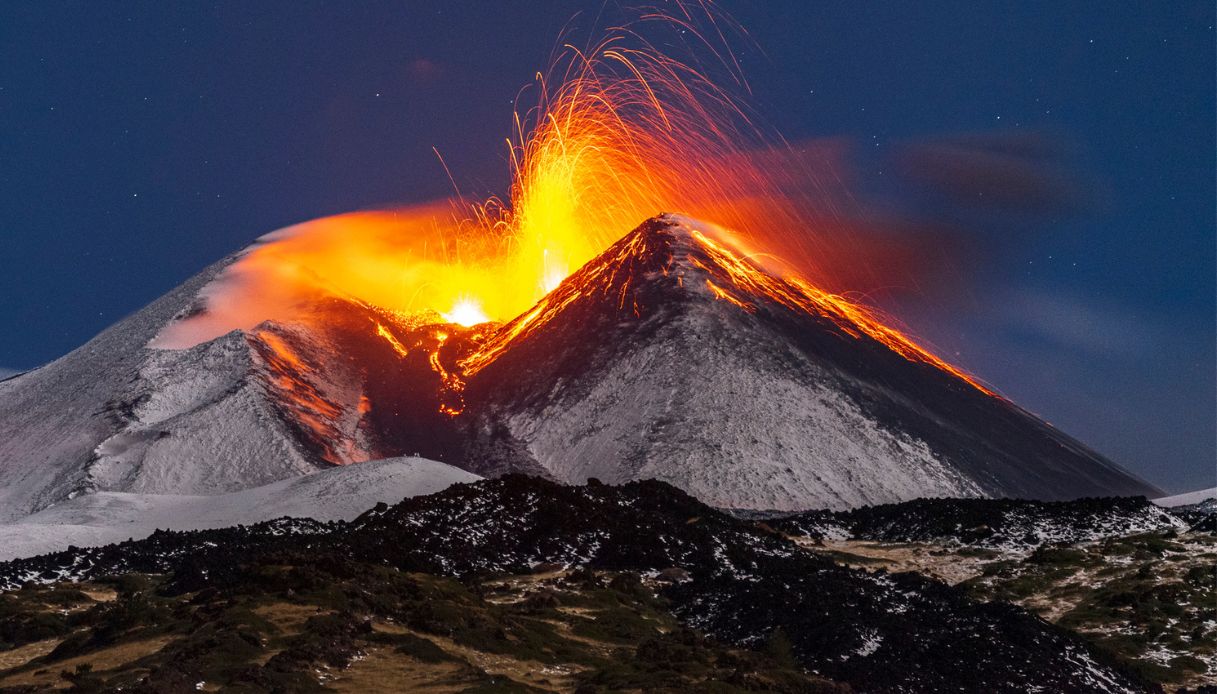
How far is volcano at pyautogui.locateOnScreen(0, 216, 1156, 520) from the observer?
11688 centimetres

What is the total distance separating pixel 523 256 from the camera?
177 metres

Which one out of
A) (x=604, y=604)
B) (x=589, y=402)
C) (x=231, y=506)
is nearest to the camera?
(x=604, y=604)

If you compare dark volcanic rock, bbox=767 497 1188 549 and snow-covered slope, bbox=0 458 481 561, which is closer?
dark volcanic rock, bbox=767 497 1188 549

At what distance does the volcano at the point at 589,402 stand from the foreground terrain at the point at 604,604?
4079 centimetres

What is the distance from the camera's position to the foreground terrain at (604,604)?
38.4 metres

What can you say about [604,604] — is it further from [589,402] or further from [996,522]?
[589,402]

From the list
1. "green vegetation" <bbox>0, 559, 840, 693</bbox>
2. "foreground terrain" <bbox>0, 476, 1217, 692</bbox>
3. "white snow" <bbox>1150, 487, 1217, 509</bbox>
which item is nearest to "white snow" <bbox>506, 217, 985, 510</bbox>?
"white snow" <bbox>1150, 487, 1217, 509</bbox>

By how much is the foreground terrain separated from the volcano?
40.8 metres

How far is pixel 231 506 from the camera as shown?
3504 inches

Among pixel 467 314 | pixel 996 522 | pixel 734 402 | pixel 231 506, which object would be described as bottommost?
pixel 996 522

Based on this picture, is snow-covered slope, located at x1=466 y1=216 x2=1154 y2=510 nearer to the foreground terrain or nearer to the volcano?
the volcano

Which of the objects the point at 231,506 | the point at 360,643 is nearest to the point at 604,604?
the point at 360,643

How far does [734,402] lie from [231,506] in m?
55.9

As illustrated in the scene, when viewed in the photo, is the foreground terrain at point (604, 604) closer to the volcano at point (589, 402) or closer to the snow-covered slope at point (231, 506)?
the snow-covered slope at point (231, 506)
